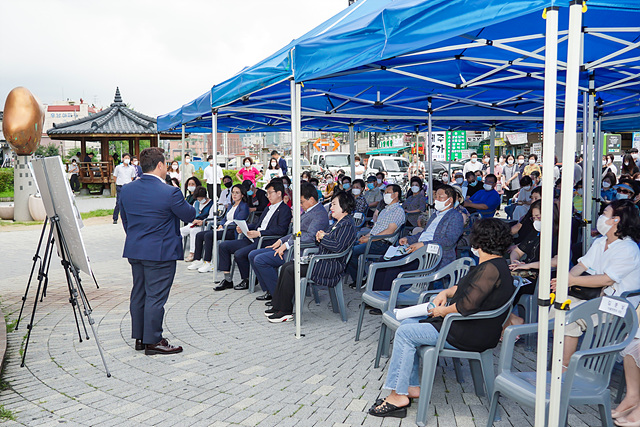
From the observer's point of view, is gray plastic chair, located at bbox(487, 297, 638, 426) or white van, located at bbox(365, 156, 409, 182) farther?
white van, located at bbox(365, 156, 409, 182)

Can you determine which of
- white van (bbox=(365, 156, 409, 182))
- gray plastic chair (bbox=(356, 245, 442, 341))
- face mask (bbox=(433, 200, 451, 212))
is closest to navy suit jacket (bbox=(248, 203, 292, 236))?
face mask (bbox=(433, 200, 451, 212))

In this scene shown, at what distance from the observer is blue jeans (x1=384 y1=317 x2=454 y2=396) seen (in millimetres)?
3414

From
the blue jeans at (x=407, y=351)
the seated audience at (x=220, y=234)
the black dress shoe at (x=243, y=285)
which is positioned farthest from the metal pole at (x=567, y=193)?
the seated audience at (x=220, y=234)

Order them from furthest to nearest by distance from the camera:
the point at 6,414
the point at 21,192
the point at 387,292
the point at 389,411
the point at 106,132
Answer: the point at 106,132 < the point at 21,192 < the point at 387,292 < the point at 6,414 < the point at 389,411

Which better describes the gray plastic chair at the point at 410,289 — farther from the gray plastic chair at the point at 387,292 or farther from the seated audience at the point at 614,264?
the seated audience at the point at 614,264

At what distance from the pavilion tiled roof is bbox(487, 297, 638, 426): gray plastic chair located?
80.0ft

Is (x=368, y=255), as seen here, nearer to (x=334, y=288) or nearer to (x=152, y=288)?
(x=334, y=288)

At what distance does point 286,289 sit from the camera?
5648 millimetres

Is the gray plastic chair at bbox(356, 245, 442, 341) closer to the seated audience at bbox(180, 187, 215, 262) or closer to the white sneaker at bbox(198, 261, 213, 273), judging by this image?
the white sneaker at bbox(198, 261, 213, 273)

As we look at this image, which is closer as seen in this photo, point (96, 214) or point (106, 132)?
point (96, 214)

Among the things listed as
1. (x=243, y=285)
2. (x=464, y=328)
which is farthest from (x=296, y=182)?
(x=243, y=285)

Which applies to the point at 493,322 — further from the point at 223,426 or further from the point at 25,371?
the point at 25,371

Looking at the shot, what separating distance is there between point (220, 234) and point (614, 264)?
593 cm

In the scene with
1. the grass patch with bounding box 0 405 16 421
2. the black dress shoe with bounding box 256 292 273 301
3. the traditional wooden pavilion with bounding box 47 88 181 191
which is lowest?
the grass patch with bounding box 0 405 16 421
